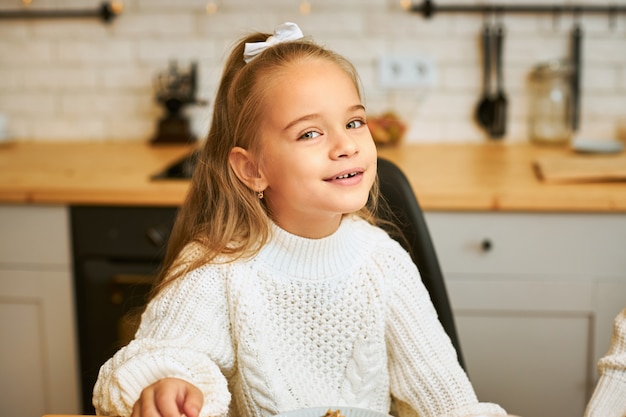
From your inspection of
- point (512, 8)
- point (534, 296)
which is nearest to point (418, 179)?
point (534, 296)

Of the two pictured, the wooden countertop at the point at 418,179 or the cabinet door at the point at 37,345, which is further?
the cabinet door at the point at 37,345

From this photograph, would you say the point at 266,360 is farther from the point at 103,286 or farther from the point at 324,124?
the point at 103,286

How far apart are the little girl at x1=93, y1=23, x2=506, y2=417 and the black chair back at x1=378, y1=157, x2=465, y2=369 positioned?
0.24 feet

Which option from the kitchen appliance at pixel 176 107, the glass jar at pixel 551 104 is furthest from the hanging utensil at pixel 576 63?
the kitchen appliance at pixel 176 107

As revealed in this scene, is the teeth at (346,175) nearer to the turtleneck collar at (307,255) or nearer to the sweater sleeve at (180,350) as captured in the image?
the turtleneck collar at (307,255)

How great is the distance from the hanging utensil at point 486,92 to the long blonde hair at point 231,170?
4.45 ft

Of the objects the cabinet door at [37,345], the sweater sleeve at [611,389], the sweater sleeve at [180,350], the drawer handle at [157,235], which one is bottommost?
the cabinet door at [37,345]

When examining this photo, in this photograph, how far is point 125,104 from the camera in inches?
110

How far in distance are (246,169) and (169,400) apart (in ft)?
1.44

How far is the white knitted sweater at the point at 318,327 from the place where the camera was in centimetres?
128

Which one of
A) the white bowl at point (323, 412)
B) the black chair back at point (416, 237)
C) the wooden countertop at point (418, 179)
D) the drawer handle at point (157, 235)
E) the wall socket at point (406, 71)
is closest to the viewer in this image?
the white bowl at point (323, 412)

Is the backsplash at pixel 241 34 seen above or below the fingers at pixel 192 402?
above

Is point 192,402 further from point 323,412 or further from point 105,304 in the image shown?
point 105,304

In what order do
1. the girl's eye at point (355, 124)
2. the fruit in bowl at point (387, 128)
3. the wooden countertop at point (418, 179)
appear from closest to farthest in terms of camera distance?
the girl's eye at point (355, 124)
the wooden countertop at point (418, 179)
the fruit in bowl at point (387, 128)
